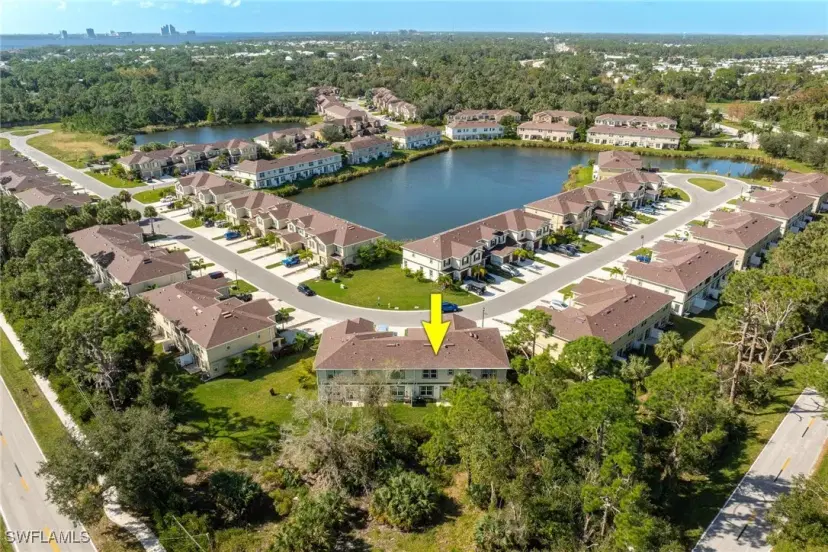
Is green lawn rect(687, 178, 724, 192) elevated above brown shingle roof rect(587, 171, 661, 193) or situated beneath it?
situated beneath

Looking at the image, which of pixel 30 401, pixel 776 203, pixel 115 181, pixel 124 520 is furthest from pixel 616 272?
pixel 115 181

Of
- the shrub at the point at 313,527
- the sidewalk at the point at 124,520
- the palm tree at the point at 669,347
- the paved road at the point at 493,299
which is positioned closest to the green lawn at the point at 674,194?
the paved road at the point at 493,299

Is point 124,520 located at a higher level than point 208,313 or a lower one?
lower

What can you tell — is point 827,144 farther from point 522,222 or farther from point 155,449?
point 155,449

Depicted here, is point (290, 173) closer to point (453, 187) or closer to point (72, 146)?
point (453, 187)

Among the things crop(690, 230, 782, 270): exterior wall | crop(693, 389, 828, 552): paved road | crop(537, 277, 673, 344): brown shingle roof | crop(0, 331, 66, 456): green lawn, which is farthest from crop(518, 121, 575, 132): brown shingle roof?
crop(0, 331, 66, 456): green lawn

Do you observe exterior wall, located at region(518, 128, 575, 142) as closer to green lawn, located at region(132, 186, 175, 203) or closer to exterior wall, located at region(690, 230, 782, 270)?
exterior wall, located at region(690, 230, 782, 270)
